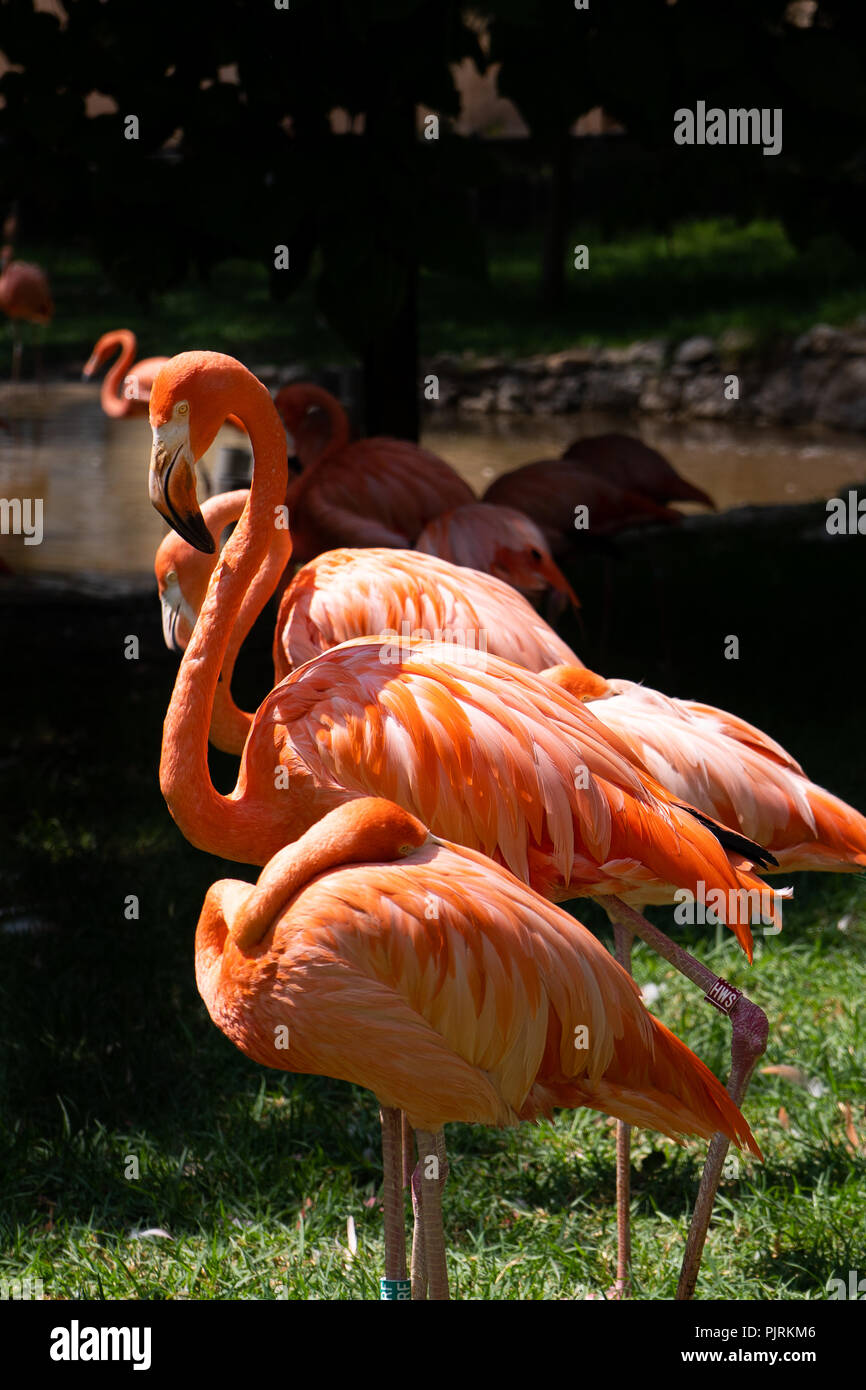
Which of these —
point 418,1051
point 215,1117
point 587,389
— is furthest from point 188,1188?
point 587,389

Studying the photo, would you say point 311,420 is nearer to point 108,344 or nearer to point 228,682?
point 228,682

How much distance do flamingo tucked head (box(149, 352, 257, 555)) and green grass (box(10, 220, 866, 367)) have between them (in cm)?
1397

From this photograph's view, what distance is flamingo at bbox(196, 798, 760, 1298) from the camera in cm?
206

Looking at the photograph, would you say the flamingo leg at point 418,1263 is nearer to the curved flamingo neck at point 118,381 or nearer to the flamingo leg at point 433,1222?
the flamingo leg at point 433,1222

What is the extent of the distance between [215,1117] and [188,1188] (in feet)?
0.81

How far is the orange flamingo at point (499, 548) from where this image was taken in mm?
4383

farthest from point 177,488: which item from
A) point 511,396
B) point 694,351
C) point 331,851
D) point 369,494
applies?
point 694,351

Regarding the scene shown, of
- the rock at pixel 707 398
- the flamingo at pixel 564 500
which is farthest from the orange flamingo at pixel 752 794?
the rock at pixel 707 398

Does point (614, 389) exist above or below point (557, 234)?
below

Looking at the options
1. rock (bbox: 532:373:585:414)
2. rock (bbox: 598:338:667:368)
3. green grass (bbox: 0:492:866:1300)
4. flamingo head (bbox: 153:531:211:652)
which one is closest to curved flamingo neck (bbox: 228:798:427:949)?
green grass (bbox: 0:492:866:1300)

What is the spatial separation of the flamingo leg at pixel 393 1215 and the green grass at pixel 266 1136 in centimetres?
26

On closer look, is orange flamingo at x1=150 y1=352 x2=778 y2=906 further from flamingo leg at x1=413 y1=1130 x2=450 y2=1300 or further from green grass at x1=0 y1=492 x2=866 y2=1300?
green grass at x1=0 y1=492 x2=866 y2=1300

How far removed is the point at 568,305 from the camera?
18938 mm

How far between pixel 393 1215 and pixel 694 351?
14.6 metres
